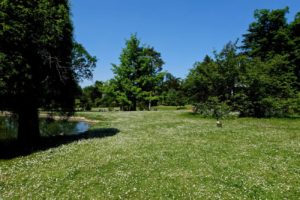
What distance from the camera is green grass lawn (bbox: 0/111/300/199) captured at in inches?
305

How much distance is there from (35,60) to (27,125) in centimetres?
426

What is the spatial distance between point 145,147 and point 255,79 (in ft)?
72.8

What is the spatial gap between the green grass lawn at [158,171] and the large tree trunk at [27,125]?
105 inches

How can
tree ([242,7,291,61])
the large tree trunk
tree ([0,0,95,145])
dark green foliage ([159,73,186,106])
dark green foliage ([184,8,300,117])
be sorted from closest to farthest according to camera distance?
tree ([0,0,95,145]) → the large tree trunk → dark green foliage ([184,8,300,117]) → dark green foliage ([159,73,186,106]) → tree ([242,7,291,61])

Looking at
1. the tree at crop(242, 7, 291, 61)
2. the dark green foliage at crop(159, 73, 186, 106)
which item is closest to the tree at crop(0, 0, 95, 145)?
the dark green foliage at crop(159, 73, 186, 106)

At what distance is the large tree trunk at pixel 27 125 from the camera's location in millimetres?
14742

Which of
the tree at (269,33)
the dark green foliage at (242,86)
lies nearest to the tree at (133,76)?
the dark green foliage at (242,86)

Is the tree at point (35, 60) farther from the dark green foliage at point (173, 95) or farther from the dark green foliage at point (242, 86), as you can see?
the dark green foliage at point (173, 95)

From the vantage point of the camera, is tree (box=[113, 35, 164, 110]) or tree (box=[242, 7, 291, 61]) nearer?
tree (box=[242, 7, 291, 61])

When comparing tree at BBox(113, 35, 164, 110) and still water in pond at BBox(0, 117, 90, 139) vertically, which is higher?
tree at BBox(113, 35, 164, 110)

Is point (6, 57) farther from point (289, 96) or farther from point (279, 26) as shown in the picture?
point (279, 26)

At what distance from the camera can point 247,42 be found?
5188cm

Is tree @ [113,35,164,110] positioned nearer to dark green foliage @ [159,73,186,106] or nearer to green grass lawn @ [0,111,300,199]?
dark green foliage @ [159,73,186,106]

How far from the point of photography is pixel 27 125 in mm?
15047
